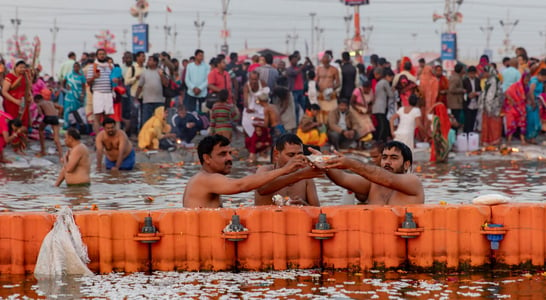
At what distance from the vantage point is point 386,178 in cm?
886

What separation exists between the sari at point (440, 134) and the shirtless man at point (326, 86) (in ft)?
9.06

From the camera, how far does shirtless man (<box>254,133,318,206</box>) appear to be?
29.2 feet

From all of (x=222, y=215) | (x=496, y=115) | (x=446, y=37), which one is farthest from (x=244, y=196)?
(x=446, y=37)

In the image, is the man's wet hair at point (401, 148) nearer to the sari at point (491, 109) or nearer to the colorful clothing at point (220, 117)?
the colorful clothing at point (220, 117)

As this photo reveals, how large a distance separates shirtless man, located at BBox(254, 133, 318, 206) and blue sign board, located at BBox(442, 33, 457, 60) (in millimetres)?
35254

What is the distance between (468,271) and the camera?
8.64 m

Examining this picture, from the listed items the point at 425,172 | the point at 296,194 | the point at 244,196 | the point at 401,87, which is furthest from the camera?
the point at 401,87

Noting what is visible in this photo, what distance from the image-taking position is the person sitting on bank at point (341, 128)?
21766 mm

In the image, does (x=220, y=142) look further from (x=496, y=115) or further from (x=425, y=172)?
(x=496, y=115)

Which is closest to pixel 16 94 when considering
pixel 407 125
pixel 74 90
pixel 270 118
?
pixel 74 90

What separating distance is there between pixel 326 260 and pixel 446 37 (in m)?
36.2

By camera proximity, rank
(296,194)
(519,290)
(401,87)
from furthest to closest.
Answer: (401,87), (296,194), (519,290)

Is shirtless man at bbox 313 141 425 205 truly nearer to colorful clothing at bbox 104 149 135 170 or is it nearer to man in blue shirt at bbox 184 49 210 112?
colorful clothing at bbox 104 149 135 170

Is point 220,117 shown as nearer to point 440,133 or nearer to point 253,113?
point 253,113
